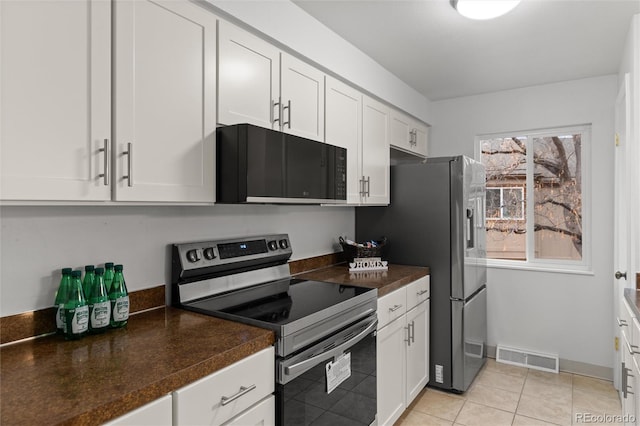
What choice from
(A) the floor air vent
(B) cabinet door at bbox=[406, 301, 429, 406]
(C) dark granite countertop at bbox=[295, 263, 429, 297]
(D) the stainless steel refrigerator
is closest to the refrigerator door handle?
(D) the stainless steel refrigerator

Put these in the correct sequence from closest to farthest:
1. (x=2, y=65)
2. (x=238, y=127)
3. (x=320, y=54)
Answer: (x=2, y=65) → (x=238, y=127) → (x=320, y=54)

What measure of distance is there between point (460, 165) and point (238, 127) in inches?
70.5

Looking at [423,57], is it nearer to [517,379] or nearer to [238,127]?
[238,127]

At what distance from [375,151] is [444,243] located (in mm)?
834

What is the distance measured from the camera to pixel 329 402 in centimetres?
167

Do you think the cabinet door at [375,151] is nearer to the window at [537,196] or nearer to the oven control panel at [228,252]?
the oven control panel at [228,252]

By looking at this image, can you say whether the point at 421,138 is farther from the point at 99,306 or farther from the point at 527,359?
the point at 99,306

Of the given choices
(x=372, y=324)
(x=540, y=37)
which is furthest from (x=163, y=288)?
(x=540, y=37)

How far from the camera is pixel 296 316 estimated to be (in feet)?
5.09

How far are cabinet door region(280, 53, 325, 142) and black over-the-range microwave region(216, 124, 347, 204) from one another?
6.3 inches

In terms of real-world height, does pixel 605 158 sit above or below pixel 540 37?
below

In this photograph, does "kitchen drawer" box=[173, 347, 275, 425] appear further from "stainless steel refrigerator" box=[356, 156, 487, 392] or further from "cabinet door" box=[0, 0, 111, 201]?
"stainless steel refrigerator" box=[356, 156, 487, 392]

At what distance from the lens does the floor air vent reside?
10.7 feet

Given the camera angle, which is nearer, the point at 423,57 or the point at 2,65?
the point at 2,65
